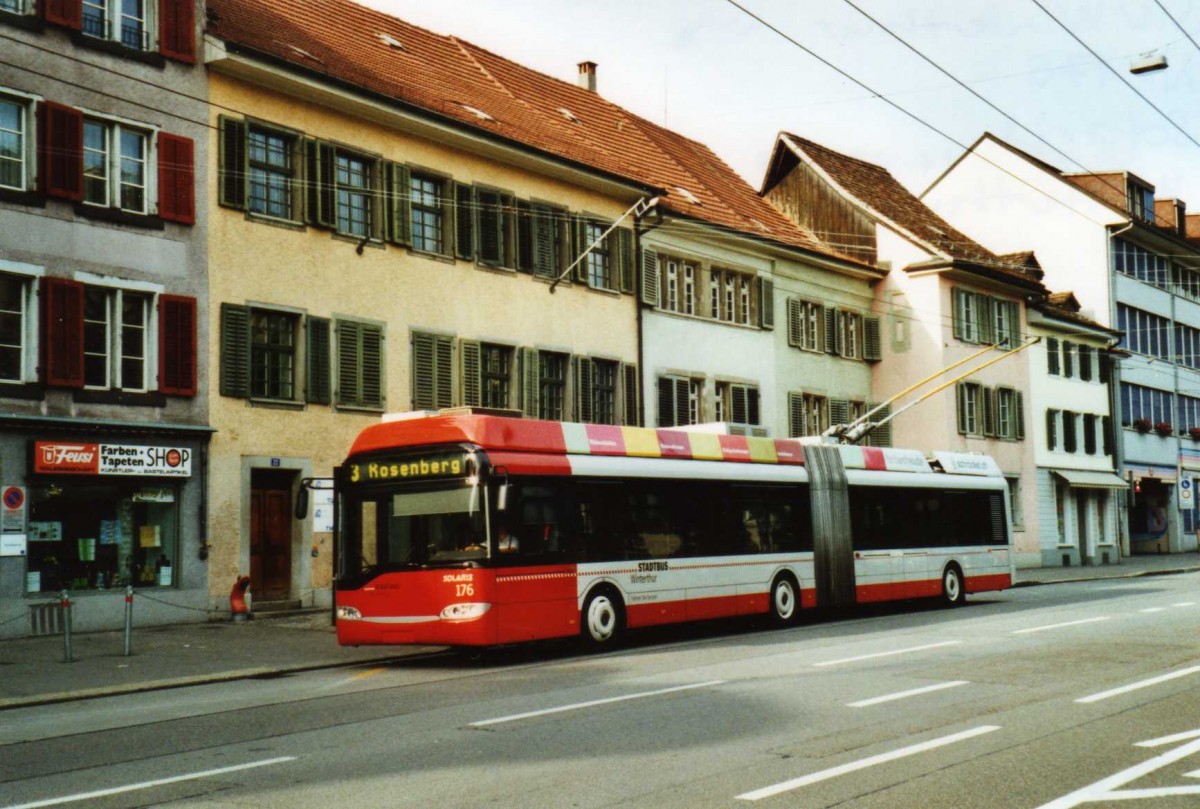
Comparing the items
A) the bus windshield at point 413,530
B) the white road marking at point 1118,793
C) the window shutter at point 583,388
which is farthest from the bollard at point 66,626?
the window shutter at point 583,388

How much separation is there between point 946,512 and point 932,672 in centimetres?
1384

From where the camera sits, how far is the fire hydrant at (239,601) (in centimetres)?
2310

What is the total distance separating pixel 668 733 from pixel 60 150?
15.2 m

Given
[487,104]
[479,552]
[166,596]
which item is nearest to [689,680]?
[479,552]

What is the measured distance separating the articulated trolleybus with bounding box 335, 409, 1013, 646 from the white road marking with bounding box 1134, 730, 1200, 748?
8441 millimetres

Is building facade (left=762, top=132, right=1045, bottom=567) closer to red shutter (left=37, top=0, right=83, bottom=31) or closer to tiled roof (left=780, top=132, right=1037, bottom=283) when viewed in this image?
tiled roof (left=780, top=132, right=1037, bottom=283)

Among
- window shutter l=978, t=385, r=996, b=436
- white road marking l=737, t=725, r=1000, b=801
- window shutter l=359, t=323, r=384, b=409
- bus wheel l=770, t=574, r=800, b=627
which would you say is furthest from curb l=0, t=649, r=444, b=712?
window shutter l=978, t=385, r=996, b=436

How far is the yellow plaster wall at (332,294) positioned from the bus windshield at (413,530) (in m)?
6.44

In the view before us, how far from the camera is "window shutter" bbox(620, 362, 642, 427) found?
109 feet

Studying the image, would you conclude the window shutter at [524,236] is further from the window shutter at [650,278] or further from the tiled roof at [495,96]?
the window shutter at [650,278]

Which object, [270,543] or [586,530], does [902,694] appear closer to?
[586,530]

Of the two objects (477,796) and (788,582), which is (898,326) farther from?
(477,796)

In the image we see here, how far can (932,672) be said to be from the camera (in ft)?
46.6

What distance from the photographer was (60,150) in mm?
21219
